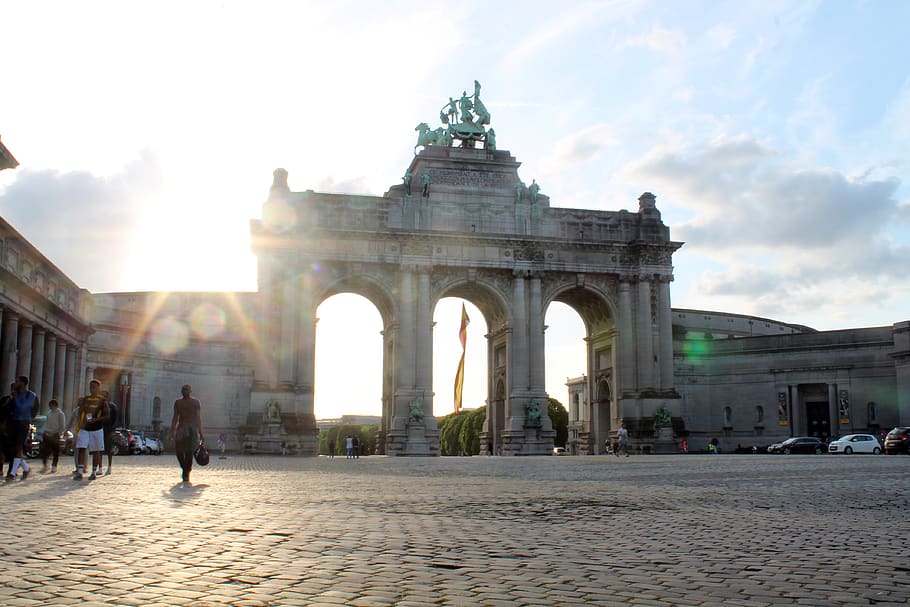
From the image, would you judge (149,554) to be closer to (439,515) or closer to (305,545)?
(305,545)

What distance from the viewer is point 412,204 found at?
56281mm

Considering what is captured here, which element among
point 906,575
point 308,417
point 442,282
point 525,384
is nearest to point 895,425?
point 525,384

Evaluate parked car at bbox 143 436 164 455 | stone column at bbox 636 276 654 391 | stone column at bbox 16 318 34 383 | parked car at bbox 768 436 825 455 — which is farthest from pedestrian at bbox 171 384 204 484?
parked car at bbox 768 436 825 455

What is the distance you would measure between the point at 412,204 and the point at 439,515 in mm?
45300

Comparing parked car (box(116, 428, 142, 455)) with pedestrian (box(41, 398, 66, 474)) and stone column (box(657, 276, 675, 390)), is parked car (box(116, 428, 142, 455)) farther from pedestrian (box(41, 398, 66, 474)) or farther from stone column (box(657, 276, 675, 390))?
stone column (box(657, 276, 675, 390))

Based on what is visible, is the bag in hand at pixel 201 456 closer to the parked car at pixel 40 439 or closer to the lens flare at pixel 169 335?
the parked car at pixel 40 439

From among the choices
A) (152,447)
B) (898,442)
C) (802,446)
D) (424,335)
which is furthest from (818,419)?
(152,447)

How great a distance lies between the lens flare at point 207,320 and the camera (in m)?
68.6

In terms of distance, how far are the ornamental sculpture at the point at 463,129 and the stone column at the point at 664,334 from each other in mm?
13957

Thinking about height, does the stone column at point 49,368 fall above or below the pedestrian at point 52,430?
above

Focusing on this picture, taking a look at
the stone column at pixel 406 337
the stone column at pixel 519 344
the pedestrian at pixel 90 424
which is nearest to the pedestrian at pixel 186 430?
the pedestrian at pixel 90 424

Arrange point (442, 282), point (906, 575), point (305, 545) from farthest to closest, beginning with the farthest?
point (442, 282)
point (305, 545)
point (906, 575)

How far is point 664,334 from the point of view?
5847 cm

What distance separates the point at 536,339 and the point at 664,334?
836cm
